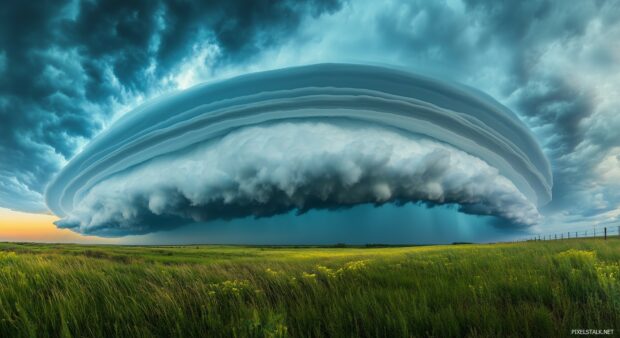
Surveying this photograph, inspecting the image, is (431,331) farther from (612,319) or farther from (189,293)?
(189,293)

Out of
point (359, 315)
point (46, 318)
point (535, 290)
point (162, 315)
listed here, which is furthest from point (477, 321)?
point (46, 318)

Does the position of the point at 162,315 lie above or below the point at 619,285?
below

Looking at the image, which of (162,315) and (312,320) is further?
(162,315)

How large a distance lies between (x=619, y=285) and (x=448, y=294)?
7.86 ft

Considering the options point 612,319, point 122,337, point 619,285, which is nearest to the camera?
point 122,337

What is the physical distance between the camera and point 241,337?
2.84 meters

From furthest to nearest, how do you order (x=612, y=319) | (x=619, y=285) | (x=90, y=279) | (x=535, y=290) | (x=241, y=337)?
(x=90, y=279) → (x=535, y=290) → (x=619, y=285) → (x=612, y=319) → (x=241, y=337)

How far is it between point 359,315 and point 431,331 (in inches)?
31.7

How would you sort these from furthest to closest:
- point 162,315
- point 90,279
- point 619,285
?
point 90,279 → point 619,285 → point 162,315

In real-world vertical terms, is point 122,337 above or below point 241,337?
below

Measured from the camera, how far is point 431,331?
3.40 m

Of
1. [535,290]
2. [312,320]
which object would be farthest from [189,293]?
[535,290]

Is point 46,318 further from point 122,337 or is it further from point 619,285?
point 619,285

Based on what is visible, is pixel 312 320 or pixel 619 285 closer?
pixel 312 320
